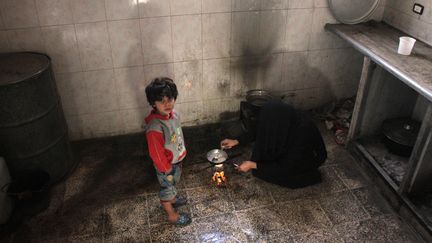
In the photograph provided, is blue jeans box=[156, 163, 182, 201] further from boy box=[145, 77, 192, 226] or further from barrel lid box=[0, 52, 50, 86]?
barrel lid box=[0, 52, 50, 86]

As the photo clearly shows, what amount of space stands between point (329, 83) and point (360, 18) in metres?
0.83

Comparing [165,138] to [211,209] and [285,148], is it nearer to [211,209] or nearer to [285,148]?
[211,209]

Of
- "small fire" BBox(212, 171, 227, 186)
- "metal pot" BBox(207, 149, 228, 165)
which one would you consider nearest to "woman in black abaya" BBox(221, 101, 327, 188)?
"metal pot" BBox(207, 149, 228, 165)

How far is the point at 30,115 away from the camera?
3.10 meters

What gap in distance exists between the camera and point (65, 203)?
132 inches

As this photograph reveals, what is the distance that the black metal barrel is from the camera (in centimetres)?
298

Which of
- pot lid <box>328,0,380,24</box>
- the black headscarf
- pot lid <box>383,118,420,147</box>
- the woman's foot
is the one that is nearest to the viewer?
the black headscarf

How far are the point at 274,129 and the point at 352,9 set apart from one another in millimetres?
1749

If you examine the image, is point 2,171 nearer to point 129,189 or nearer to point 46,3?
point 129,189

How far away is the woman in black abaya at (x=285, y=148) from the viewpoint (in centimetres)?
307

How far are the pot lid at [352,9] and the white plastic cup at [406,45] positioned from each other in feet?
2.71

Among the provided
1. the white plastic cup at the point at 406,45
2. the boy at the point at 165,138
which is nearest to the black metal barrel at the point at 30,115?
the boy at the point at 165,138

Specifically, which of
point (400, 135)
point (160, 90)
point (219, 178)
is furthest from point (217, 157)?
point (400, 135)

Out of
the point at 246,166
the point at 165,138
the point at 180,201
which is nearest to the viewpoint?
the point at 165,138
